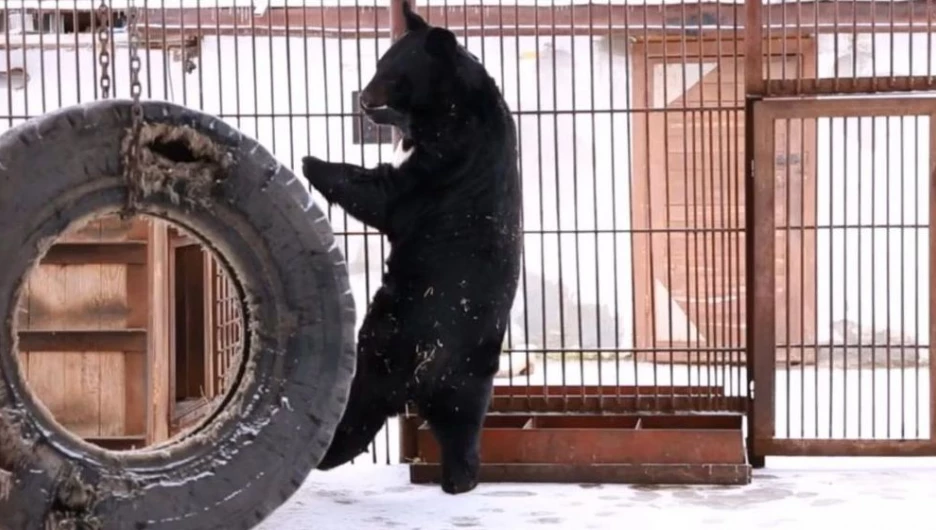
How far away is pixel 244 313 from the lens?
13.8ft

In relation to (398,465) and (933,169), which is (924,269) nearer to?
(933,169)

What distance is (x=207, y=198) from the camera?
4.02 m

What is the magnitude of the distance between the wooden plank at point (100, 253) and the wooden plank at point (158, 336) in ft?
0.16

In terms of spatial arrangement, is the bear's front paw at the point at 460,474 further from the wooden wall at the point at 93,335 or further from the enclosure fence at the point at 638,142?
the enclosure fence at the point at 638,142

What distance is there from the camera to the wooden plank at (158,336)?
6039mm

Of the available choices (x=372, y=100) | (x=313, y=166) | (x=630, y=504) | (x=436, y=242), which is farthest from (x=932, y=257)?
(x=313, y=166)

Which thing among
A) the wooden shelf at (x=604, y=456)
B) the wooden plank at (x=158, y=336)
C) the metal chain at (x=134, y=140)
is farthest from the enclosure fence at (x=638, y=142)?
the metal chain at (x=134, y=140)

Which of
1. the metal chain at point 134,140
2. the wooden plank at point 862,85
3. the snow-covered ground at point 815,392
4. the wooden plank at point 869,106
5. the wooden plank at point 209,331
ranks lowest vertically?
the snow-covered ground at point 815,392

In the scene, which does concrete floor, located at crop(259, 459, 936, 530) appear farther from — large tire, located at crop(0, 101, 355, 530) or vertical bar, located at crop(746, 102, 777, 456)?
large tire, located at crop(0, 101, 355, 530)

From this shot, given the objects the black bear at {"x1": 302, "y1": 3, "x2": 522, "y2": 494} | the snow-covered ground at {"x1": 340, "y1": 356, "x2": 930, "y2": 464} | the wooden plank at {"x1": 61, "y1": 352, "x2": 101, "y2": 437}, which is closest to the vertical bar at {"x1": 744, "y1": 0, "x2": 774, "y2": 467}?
the snow-covered ground at {"x1": 340, "y1": 356, "x2": 930, "y2": 464}

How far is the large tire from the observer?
12.4 feet

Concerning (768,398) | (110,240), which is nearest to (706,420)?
(768,398)

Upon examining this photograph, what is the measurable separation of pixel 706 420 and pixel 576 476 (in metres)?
0.67

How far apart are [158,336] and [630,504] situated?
199 centimetres
